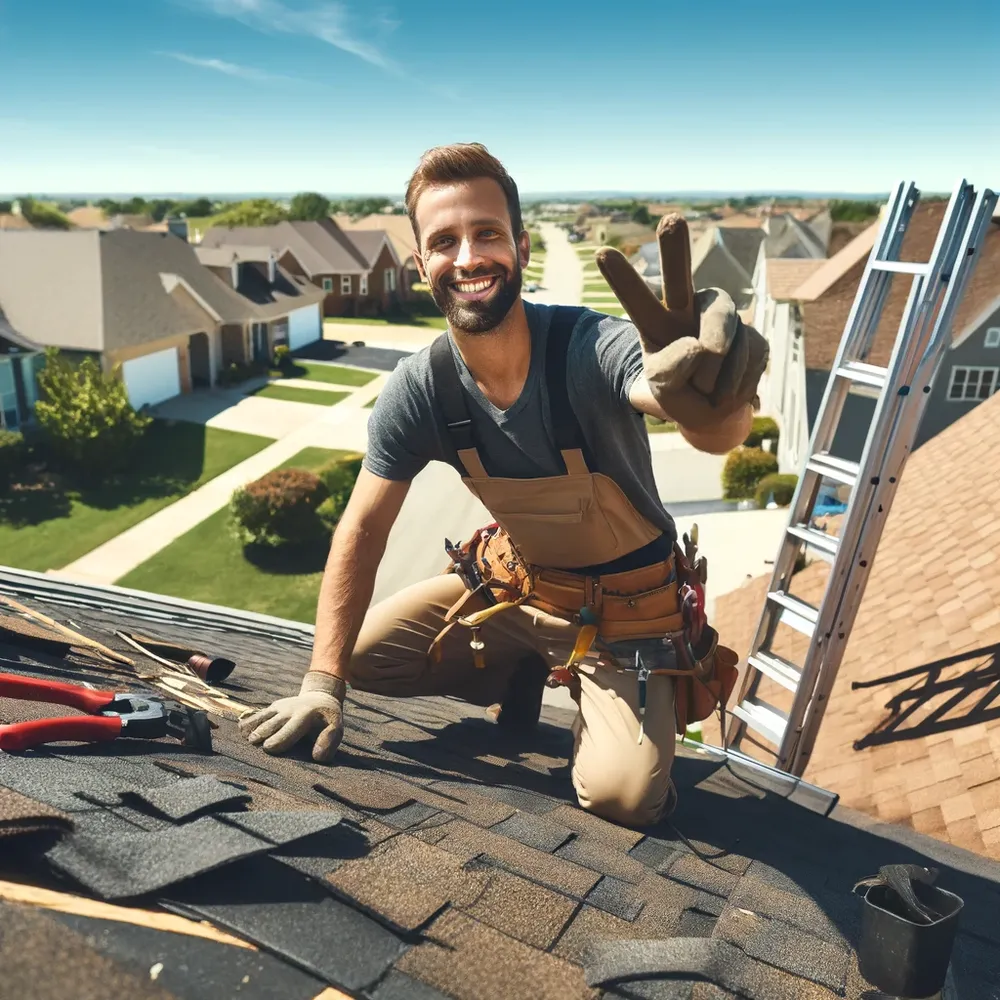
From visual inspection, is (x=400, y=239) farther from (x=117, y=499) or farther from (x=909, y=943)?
(x=909, y=943)

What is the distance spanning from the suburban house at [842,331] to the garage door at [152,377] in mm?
21758

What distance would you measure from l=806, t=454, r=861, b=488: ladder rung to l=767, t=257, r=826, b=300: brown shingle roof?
70.5 ft

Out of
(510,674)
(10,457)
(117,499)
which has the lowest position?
(117,499)

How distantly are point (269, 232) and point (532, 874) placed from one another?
57433 millimetres

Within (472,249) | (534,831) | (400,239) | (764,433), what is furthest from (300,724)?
(400,239)

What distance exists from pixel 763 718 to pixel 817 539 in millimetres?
1194

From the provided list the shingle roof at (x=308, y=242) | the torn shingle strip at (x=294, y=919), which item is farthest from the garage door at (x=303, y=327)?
the torn shingle strip at (x=294, y=919)

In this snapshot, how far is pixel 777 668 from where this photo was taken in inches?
220

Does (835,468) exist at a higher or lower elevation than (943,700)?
higher

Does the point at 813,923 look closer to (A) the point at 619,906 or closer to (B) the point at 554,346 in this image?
(A) the point at 619,906

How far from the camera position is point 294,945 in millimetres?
1843

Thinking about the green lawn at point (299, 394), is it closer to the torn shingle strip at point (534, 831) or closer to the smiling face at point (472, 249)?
the smiling face at point (472, 249)

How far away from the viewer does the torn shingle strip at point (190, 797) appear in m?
2.25

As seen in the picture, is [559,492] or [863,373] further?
[863,373]
